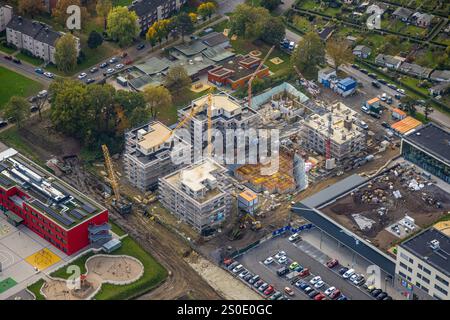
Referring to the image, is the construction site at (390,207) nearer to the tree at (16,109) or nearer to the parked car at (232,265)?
the parked car at (232,265)

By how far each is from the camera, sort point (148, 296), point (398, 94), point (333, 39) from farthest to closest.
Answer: point (333, 39), point (398, 94), point (148, 296)

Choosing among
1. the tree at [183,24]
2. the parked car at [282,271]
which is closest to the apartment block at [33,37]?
the tree at [183,24]

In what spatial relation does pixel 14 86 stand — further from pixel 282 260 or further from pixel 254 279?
pixel 254 279

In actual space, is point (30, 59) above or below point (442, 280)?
below

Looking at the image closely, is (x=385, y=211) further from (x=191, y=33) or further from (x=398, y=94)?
(x=191, y=33)

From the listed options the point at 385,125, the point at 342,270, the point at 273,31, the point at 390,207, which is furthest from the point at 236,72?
the point at 342,270

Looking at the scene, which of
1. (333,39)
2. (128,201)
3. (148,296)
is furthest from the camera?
(333,39)

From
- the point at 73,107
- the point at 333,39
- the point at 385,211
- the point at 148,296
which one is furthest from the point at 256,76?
the point at 148,296
